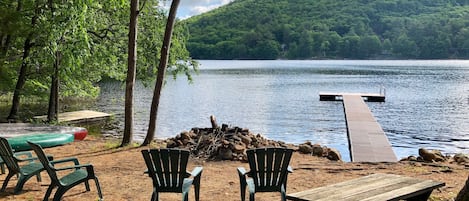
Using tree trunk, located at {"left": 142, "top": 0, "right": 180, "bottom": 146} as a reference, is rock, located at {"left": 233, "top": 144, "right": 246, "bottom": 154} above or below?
below

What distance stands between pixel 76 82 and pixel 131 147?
9403 millimetres

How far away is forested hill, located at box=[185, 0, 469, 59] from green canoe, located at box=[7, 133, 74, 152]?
94.8m

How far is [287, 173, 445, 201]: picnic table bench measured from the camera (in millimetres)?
3850

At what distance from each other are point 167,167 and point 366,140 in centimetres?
1075

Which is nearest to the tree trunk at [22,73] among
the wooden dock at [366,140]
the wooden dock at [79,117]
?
the wooden dock at [79,117]

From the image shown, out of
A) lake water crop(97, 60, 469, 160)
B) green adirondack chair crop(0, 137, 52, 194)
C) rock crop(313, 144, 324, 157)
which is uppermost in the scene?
green adirondack chair crop(0, 137, 52, 194)

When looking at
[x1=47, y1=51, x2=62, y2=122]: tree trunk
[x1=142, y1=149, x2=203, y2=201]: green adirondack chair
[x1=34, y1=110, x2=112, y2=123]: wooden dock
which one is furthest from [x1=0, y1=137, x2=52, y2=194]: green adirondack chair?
[x1=34, y1=110, x2=112, y2=123]: wooden dock

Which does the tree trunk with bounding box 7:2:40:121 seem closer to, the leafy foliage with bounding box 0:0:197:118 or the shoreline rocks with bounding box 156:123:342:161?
the leafy foliage with bounding box 0:0:197:118

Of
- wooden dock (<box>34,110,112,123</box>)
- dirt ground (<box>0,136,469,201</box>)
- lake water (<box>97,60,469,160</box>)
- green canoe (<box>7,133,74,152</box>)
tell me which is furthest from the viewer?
wooden dock (<box>34,110,112,123</box>)

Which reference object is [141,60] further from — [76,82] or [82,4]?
[82,4]

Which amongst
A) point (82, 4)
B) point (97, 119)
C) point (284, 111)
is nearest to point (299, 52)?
point (284, 111)

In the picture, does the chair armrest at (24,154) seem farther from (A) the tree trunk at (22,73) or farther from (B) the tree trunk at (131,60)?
(A) the tree trunk at (22,73)

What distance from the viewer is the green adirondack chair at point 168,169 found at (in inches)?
187

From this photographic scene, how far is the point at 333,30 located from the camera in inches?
4210
